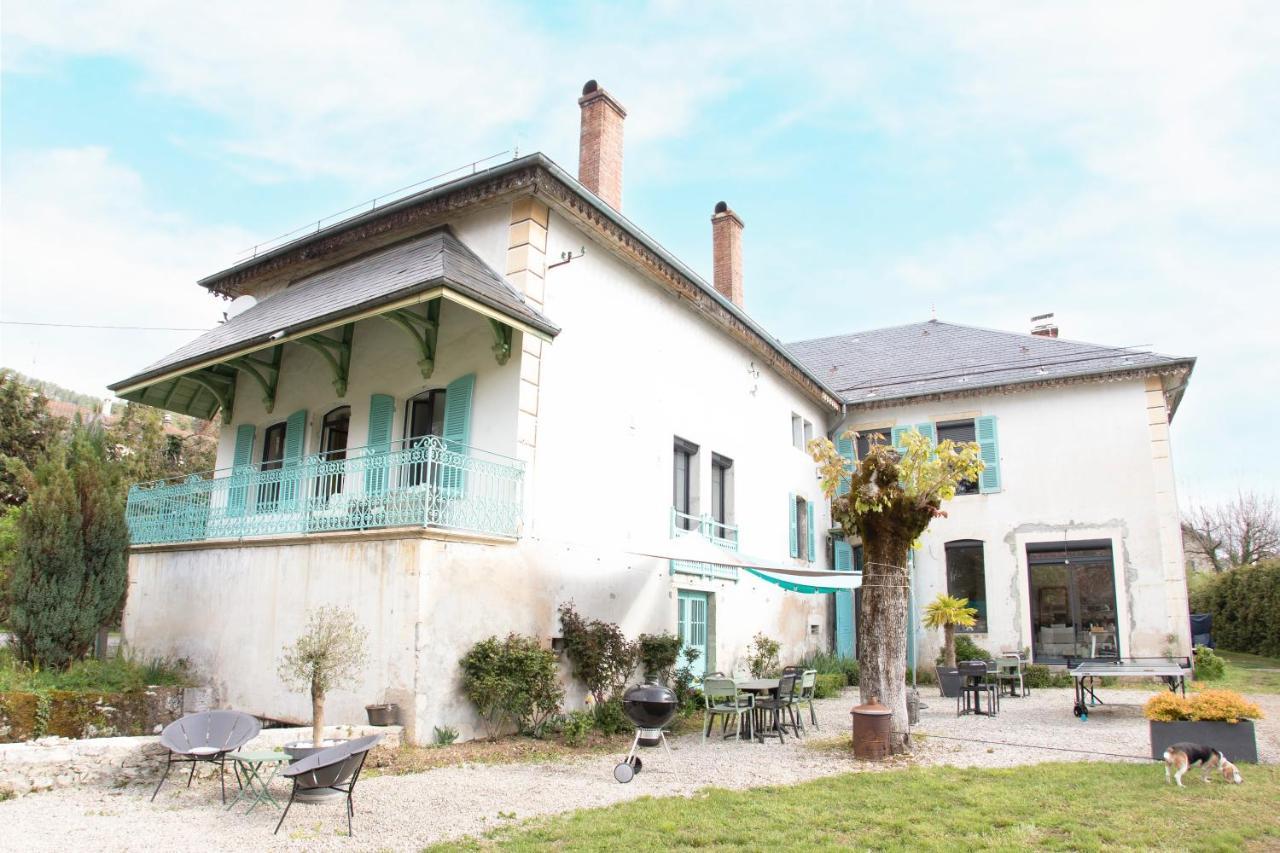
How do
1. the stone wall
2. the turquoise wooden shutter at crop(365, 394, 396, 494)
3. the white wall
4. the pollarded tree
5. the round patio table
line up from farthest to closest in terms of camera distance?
the white wall
the turquoise wooden shutter at crop(365, 394, 396, 494)
the pollarded tree
the stone wall
the round patio table

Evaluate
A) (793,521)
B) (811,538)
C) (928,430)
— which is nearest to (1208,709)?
(793,521)

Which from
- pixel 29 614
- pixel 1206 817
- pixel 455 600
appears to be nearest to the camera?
pixel 1206 817

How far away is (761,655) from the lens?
14.5m

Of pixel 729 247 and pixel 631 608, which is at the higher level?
pixel 729 247

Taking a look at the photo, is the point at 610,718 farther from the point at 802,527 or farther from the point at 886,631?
the point at 802,527

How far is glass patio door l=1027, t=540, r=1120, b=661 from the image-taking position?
1623cm

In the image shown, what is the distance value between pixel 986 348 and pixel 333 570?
15.7m

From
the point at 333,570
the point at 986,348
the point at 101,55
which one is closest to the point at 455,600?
the point at 333,570

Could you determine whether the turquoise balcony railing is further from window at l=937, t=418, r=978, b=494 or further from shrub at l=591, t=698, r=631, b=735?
window at l=937, t=418, r=978, b=494

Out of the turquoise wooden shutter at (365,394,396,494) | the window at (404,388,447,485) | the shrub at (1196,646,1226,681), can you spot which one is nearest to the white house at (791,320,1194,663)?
the shrub at (1196,646,1226,681)

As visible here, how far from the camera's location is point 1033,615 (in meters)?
16.8

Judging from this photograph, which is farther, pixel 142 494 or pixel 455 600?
pixel 142 494

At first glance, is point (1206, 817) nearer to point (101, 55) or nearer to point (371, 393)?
point (371, 393)

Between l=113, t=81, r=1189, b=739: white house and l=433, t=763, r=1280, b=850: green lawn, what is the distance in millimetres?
3227
